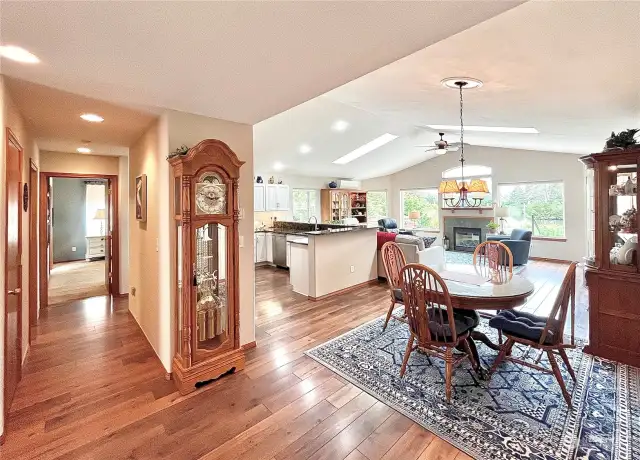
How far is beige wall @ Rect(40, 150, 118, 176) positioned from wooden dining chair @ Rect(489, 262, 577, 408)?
5.82 meters

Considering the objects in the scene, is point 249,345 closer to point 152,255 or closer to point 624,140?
point 152,255

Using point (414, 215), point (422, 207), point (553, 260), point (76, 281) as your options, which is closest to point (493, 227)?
point (553, 260)

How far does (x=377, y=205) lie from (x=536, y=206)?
5021 mm

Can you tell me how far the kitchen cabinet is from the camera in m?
7.98

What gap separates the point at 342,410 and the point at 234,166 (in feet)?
6.89

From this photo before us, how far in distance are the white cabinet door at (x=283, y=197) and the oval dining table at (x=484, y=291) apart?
5.73 m

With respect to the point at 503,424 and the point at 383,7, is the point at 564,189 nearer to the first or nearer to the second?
the point at 503,424

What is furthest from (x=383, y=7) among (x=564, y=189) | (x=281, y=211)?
(x=564, y=189)

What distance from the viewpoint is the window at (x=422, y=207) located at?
34.6 ft

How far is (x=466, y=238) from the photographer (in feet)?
31.5

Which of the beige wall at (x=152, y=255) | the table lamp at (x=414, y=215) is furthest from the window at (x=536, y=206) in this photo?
the beige wall at (x=152, y=255)

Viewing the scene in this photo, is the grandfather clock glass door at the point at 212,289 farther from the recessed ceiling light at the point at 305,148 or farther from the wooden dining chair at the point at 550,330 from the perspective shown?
the recessed ceiling light at the point at 305,148

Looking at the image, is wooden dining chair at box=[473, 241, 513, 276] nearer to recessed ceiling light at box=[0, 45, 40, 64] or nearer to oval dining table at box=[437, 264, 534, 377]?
oval dining table at box=[437, 264, 534, 377]

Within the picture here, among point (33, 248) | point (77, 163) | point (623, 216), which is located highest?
point (77, 163)
